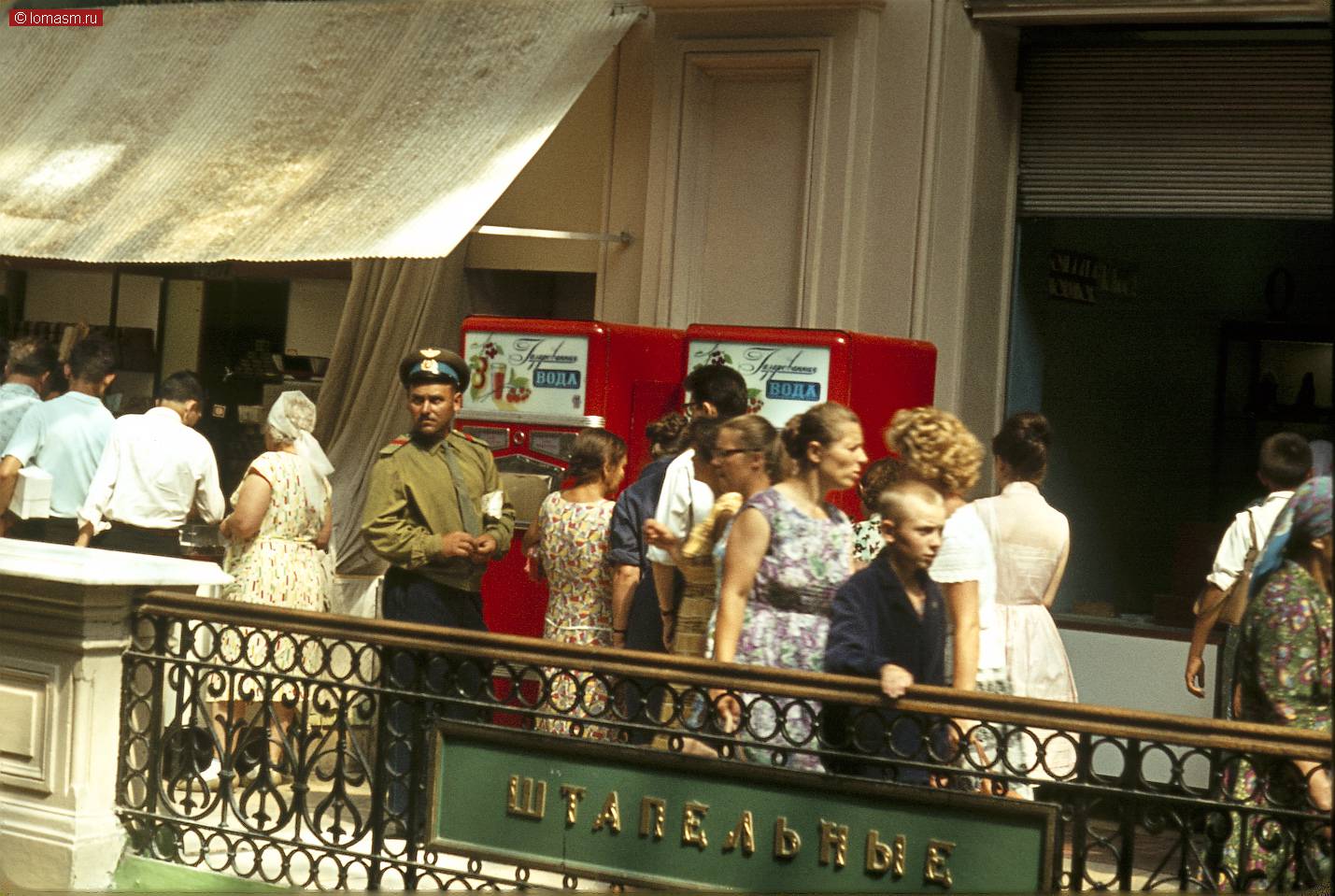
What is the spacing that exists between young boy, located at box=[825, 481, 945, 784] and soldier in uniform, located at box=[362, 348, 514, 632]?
93.9 inches

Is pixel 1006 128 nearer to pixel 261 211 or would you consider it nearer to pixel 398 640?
pixel 261 211

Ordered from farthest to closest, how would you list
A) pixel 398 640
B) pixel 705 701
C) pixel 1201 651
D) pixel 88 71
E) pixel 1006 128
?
1. pixel 88 71
2. pixel 1006 128
3. pixel 1201 651
4. pixel 398 640
5. pixel 705 701

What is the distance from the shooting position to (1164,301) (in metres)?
11.4

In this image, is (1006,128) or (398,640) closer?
(398,640)

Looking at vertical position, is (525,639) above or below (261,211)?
below

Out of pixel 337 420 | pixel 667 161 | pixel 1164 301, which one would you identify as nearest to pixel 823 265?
pixel 667 161

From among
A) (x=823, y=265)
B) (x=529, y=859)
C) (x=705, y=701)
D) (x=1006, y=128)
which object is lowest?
(x=529, y=859)

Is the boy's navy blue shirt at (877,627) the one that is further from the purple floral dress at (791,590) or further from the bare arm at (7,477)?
the bare arm at (7,477)

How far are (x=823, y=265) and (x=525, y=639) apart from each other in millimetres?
4619

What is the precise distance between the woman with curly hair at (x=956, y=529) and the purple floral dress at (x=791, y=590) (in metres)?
0.31

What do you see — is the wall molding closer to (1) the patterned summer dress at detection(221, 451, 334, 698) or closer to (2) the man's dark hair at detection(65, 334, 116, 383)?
(1) the patterned summer dress at detection(221, 451, 334, 698)

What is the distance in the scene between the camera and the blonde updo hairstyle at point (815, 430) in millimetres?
5684

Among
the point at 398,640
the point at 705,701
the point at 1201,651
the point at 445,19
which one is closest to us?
the point at 705,701

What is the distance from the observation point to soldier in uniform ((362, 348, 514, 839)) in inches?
290
